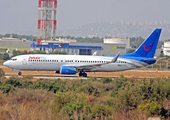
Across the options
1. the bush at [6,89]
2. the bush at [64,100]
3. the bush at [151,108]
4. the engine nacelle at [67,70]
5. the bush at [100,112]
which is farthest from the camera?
the engine nacelle at [67,70]

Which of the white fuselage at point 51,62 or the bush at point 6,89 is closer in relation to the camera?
the bush at point 6,89

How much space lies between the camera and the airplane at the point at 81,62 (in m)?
31.8

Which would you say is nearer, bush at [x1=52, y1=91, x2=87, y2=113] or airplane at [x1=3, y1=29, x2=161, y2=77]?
bush at [x1=52, y1=91, x2=87, y2=113]

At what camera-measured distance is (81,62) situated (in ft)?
108

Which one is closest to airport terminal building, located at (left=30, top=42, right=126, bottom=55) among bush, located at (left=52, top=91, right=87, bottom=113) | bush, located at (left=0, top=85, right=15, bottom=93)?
bush, located at (left=0, top=85, right=15, bottom=93)

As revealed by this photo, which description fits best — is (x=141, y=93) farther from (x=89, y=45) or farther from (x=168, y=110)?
(x=89, y=45)

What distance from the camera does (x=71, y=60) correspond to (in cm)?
3253

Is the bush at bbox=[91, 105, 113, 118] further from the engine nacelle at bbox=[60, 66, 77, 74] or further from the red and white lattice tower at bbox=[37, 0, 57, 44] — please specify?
the red and white lattice tower at bbox=[37, 0, 57, 44]

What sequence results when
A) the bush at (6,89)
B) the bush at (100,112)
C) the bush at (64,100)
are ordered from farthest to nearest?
1. the bush at (6,89)
2. the bush at (64,100)
3. the bush at (100,112)

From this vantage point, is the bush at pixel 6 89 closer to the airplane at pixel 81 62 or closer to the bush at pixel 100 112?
the bush at pixel 100 112

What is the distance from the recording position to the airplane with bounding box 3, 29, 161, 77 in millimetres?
31781

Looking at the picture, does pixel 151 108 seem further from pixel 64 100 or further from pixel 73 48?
pixel 73 48

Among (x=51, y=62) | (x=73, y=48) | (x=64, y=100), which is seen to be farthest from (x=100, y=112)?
(x=73, y=48)

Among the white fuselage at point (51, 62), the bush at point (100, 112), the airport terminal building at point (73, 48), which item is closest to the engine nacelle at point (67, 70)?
the white fuselage at point (51, 62)
